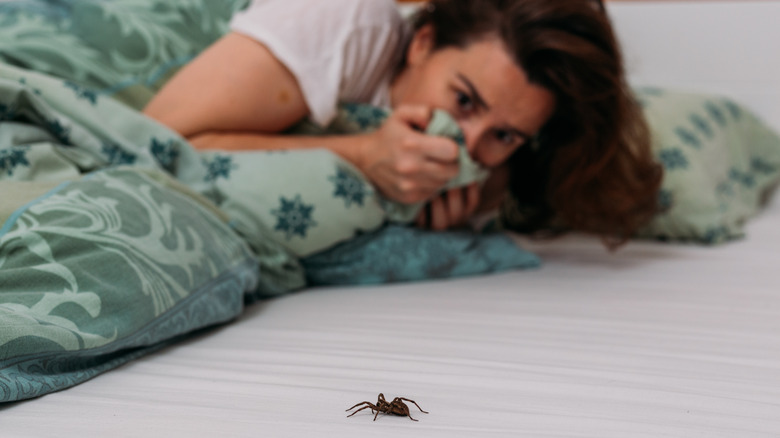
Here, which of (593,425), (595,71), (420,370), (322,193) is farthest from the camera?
(595,71)

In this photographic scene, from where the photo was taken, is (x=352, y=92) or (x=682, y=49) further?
(x=682, y=49)

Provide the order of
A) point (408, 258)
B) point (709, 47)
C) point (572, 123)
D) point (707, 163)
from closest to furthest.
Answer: point (408, 258) → point (572, 123) → point (707, 163) → point (709, 47)

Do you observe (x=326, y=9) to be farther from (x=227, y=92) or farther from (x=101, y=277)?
(x=101, y=277)

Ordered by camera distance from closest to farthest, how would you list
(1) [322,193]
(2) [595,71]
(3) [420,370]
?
1. (3) [420,370]
2. (1) [322,193]
3. (2) [595,71]

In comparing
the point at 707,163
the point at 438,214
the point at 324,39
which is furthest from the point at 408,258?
the point at 707,163

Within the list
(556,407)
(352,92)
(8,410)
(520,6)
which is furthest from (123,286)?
(520,6)

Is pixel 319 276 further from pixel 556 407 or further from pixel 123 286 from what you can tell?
pixel 556 407

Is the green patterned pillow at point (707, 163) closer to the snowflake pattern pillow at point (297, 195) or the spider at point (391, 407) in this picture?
the snowflake pattern pillow at point (297, 195)
